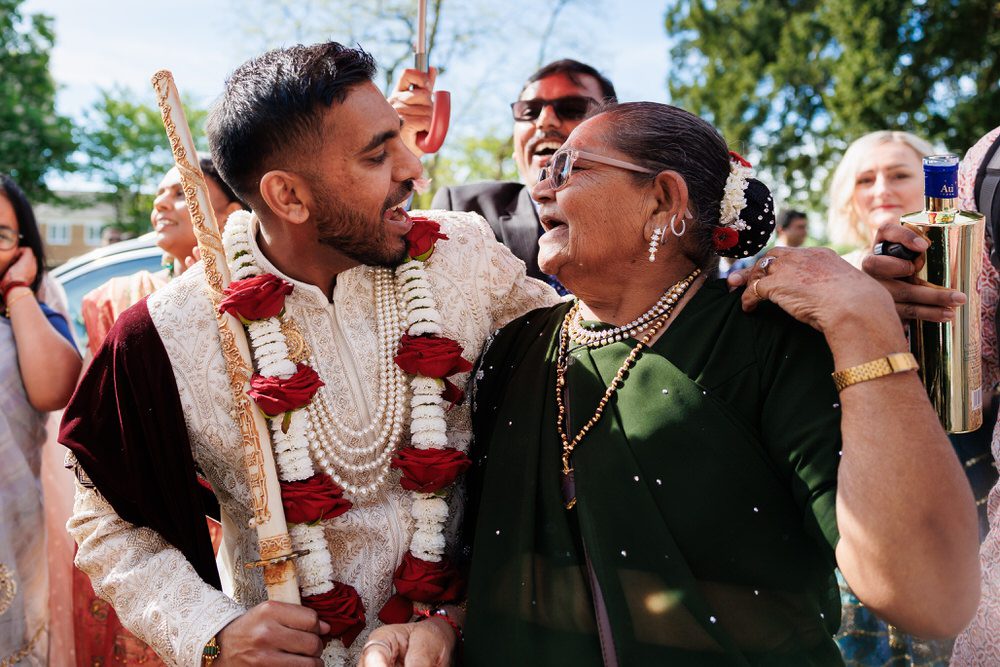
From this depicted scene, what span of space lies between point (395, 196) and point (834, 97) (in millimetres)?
21645

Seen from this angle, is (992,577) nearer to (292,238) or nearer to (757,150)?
(292,238)

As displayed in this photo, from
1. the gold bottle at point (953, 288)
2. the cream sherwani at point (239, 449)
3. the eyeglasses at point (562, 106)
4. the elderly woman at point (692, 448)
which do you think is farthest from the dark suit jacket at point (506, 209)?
the gold bottle at point (953, 288)

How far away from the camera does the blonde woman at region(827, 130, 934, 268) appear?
15.6 feet

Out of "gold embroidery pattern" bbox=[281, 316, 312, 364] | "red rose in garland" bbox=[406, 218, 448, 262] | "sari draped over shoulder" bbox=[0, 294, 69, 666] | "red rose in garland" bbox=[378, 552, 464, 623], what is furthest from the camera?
"sari draped over shoulder" bbox=[0, 294, 69, 666]

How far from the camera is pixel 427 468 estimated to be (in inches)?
89.9

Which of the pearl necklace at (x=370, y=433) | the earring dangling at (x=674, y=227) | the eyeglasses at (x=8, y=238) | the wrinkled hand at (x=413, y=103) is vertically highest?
the wrinkled hand at (x=413, y=103)

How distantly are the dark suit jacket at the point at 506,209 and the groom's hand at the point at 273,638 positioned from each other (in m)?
1.97

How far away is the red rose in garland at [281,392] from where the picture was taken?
87.0 inches

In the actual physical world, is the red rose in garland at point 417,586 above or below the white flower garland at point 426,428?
below

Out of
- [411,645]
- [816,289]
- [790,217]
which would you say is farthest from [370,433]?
[790,217]

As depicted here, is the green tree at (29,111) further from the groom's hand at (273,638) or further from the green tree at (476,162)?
the groom's hand at (273,638)

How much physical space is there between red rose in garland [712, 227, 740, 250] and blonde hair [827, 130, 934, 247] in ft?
10.1

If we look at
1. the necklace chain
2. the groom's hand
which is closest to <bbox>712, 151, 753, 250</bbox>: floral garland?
the necklace chain

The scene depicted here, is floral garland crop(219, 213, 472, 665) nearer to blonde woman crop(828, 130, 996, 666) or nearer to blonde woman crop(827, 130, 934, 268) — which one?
blonde woman crop(828, 130, 996, 666)
